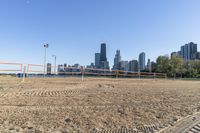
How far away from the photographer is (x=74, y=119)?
376 cm

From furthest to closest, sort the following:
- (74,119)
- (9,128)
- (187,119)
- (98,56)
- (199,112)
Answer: (98,56) → (199,112) → (187,119) → (74,119) → (9,128)

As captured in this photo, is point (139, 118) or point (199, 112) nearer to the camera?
point (139, 118)

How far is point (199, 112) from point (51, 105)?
4.36 metres

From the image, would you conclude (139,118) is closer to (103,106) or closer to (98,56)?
(103,106)

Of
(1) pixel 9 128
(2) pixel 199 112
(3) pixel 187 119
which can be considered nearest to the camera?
(1) pixel 9 128

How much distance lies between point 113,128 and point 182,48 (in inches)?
4603

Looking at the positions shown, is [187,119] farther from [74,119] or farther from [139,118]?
[74,119]

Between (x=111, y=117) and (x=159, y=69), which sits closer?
(x=111, y=117)

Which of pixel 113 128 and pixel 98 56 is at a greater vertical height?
pixel 98 56

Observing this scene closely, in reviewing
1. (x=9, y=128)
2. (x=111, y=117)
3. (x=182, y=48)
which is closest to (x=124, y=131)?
(x=111, y=117)

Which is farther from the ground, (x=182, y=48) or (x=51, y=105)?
(x=182, y=48)

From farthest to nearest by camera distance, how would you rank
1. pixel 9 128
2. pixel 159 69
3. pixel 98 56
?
pixel 98 56 < pixel 159 69 < pixel 9 128

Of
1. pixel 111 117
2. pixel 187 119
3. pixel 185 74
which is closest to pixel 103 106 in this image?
pixel 111 117

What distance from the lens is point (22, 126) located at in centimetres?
334
